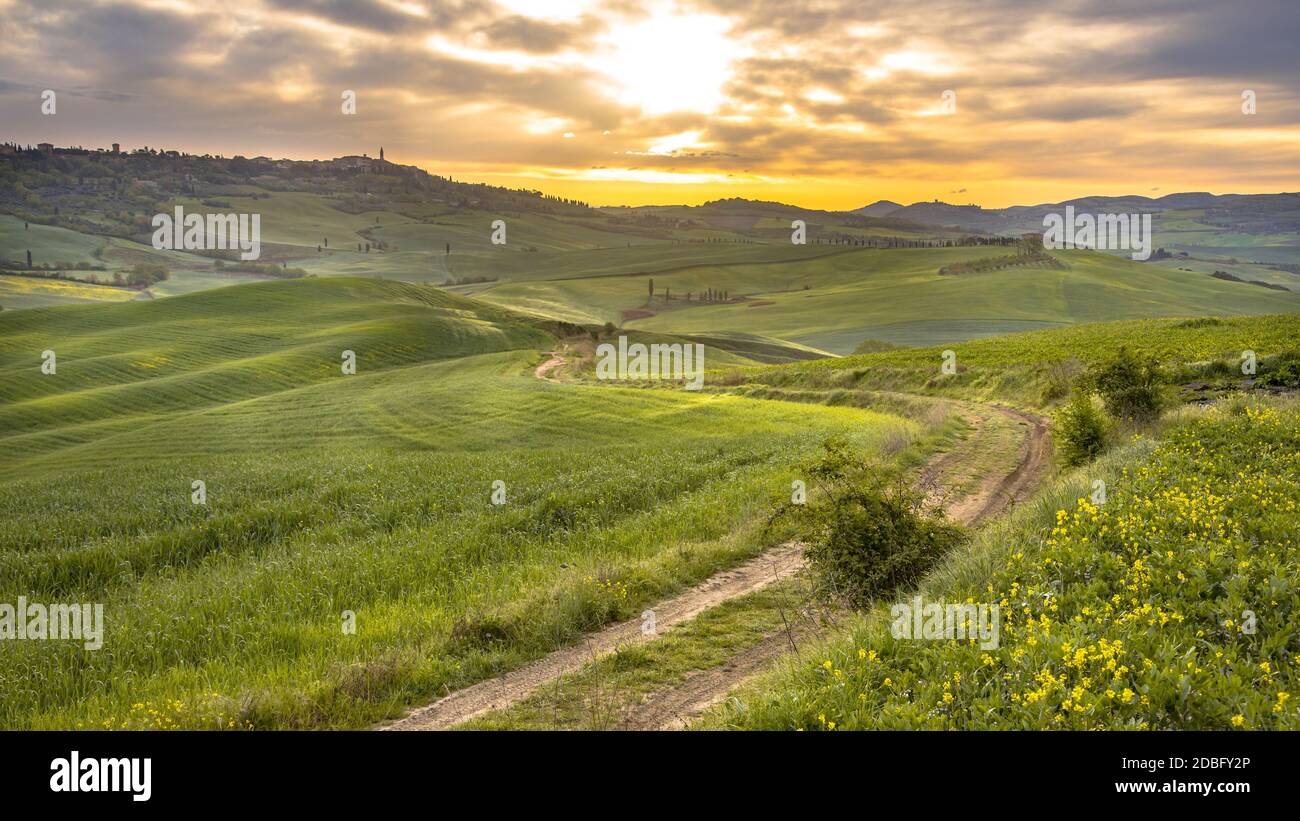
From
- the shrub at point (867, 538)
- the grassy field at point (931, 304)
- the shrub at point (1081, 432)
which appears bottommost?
the shrub at point (867, 538)

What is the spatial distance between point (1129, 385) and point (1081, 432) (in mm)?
4255

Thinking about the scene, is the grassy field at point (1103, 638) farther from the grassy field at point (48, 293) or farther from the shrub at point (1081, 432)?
the grassy field at point (48, 293)

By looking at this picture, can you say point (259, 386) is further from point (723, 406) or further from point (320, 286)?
point (320, 286)

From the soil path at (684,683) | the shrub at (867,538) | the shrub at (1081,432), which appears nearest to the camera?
the soil path at (684,683)

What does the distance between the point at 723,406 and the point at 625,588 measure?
3126 centimetres

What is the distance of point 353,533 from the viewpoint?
17.9 meters

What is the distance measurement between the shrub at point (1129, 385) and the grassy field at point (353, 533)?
7.00m

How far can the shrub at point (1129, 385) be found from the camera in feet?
71.9

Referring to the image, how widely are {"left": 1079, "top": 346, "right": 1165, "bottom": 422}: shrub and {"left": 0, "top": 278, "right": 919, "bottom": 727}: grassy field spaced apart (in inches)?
275

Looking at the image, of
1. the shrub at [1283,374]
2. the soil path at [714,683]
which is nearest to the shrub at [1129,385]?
the shrub at [1283,374]

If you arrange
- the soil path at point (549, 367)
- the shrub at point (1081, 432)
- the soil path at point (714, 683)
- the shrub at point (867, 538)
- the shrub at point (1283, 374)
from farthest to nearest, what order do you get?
1. the soil path at point (549, 367)
2. the shrub at point (1283, 374)
3. the shrub at point (1081, 432)
4. the shrub at point (867, 538)
5. the soil path at point (714, 683)

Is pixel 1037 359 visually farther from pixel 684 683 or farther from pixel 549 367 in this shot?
pixel 684 683

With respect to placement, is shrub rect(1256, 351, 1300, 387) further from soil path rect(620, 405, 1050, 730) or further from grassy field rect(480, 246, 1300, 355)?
grassy field rect(480, 246, 1300, 355)

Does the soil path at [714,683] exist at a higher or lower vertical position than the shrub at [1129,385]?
lower
